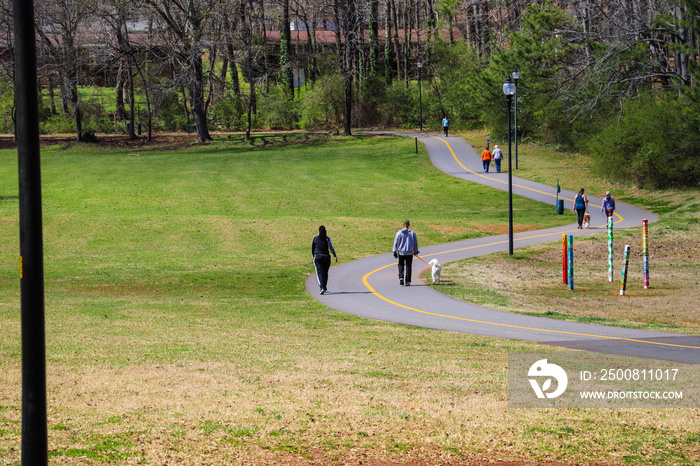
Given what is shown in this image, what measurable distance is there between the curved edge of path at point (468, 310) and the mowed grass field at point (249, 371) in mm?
753

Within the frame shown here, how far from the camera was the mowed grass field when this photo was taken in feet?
22.2

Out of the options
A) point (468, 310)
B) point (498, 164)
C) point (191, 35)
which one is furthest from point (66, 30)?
point (468, 310)

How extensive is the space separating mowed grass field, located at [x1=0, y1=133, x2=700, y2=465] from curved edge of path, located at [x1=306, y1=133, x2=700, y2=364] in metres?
0.75

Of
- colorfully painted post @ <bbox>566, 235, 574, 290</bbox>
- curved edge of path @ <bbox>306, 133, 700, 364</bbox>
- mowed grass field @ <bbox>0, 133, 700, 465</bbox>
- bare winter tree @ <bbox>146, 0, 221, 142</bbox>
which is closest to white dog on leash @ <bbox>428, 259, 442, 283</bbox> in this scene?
curved edge of path @ <bbox>306, 133, 700, 364</bbox>

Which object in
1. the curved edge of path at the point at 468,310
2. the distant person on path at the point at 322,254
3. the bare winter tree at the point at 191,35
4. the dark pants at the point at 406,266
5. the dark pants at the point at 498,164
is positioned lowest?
the curved edge of path at the point at 468,310

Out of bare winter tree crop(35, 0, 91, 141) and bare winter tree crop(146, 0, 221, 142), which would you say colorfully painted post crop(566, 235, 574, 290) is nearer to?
bare winter tree crop(146, 0, 221, 142)

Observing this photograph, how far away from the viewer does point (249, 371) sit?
9.54 m

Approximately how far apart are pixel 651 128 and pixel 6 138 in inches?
2236

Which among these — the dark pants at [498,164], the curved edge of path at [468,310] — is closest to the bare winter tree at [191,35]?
the dark pants at [498,164]

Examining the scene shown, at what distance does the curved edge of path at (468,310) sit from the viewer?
11383 millimetres

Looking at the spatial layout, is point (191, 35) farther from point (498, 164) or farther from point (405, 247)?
point (405, 247)

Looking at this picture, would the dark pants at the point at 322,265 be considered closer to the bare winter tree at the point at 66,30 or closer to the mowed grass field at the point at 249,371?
the mowed grass field at the point at 249,371

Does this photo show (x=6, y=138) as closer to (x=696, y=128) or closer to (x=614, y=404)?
(x=696, y=128)

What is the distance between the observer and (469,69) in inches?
2653
